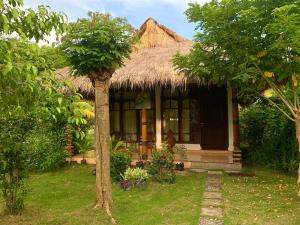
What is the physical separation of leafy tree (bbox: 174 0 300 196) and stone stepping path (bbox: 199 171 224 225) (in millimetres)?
1987

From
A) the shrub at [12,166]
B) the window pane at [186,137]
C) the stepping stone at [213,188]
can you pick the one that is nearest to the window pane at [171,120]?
the window pane at [186,137]

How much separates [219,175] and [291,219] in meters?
3.21

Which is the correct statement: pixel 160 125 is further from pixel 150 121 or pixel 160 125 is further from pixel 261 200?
pixel 261 200

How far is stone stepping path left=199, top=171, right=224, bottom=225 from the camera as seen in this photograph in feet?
16.4

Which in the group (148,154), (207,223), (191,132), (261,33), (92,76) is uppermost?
(261,33)

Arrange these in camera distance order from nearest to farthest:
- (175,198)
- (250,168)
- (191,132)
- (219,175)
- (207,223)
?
1. (207,223)
2. (175,198)
3. (219,175)
4. (250,168)
5. (191,132)

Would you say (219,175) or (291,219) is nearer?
(291,219)

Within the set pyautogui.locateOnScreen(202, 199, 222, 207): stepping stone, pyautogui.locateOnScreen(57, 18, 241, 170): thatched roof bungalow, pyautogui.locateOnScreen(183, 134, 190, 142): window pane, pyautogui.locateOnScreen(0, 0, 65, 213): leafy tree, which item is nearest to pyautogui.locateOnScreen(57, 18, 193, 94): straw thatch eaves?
pyautogui.locateOnScreen(57, 18, 241, 170): thatched roof bungalow

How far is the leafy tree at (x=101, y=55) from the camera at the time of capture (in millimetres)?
4988

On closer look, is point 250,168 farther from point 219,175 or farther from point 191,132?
point 191,132

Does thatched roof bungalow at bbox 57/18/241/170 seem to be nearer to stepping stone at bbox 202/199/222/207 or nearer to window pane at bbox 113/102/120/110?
window pane at bbox 113/102/120/110

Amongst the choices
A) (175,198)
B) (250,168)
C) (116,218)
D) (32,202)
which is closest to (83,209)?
(116,218)

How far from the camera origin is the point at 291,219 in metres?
4.91

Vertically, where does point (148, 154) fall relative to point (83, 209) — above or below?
above
